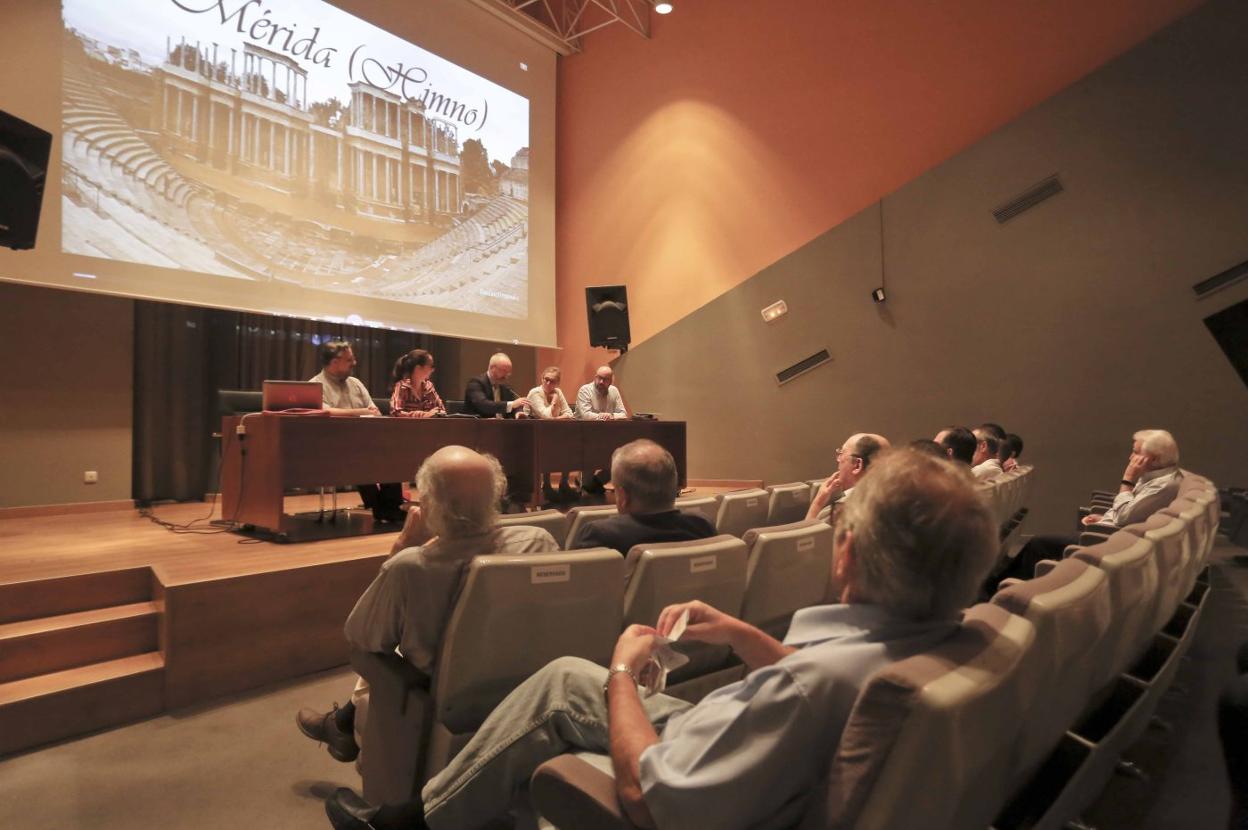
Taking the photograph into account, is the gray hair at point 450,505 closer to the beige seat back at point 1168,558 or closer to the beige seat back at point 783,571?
the beige seat back at point 783,571

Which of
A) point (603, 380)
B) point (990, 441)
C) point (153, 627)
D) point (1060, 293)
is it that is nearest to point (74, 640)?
point (153, 627)

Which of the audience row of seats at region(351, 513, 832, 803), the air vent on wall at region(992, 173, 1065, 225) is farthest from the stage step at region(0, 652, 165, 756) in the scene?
the air vent on wall at region(992, 173, 1065, 225)

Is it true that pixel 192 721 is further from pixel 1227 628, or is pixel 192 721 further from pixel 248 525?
pixel 1227 628

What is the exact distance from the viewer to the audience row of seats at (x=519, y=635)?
1465mm

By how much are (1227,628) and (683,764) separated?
321 centimetres

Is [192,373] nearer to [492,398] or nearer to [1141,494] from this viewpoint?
[492,398]

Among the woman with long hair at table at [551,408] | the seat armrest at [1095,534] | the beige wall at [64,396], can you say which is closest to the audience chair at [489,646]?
the seat armrest at [1095,534]

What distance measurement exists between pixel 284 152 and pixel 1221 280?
277 inches

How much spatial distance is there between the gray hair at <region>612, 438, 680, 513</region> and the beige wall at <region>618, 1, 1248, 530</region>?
4.78 meters

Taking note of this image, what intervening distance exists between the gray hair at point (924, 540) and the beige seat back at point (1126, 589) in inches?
18.5

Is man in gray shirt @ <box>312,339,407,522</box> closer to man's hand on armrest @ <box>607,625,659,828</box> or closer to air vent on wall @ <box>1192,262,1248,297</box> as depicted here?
man's hand on armrest @ <box>607,625,659,828</box>

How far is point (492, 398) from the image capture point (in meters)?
5.49

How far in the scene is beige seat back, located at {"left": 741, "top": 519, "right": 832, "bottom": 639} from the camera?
1.93 meters

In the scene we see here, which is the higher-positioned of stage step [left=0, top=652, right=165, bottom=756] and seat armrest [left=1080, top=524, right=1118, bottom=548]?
seat armrest [left=1080, top=524, right=1118, bottom=548]
